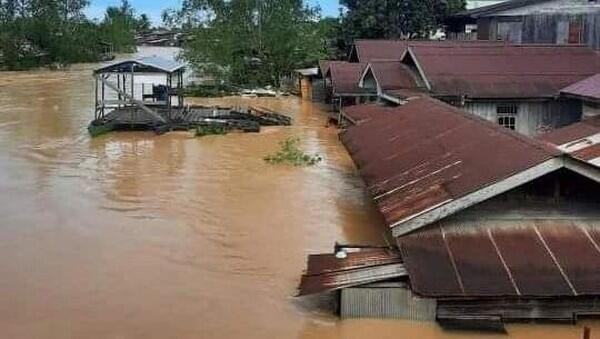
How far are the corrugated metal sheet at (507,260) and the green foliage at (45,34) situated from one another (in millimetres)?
63858

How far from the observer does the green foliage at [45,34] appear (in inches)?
2714

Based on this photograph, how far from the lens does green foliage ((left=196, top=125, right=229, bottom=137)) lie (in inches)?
1157

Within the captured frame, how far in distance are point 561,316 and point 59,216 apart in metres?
11.6

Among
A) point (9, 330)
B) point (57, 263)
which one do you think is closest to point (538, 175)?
point (9, 330)

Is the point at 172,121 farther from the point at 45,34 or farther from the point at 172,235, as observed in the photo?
the point at 45,34

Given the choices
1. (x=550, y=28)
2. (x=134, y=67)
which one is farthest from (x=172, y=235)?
(x=550, y=28)

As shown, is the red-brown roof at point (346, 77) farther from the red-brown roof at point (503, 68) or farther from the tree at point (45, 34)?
the tree at point (45, 34)

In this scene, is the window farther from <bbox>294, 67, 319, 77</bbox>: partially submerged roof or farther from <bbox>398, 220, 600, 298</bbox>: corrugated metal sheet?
<bbox>294, 67, 319, 77</bbox>: partially submerged roof

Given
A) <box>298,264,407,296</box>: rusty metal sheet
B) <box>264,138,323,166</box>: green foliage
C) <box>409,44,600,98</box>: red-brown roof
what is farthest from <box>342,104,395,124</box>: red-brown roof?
<box>298,264,407,296</box>: rusty metal sheet

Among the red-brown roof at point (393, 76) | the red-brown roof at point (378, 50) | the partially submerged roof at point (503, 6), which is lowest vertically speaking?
the red-brown roof at point (393, 76)

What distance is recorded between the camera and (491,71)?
2398cm

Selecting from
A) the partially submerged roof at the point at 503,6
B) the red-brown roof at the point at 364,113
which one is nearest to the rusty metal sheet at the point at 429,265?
the red-brown roof at the point at 364,113

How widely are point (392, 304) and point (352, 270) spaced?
2.59 feet

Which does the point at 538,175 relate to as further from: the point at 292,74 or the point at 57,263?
the point at 292,74
